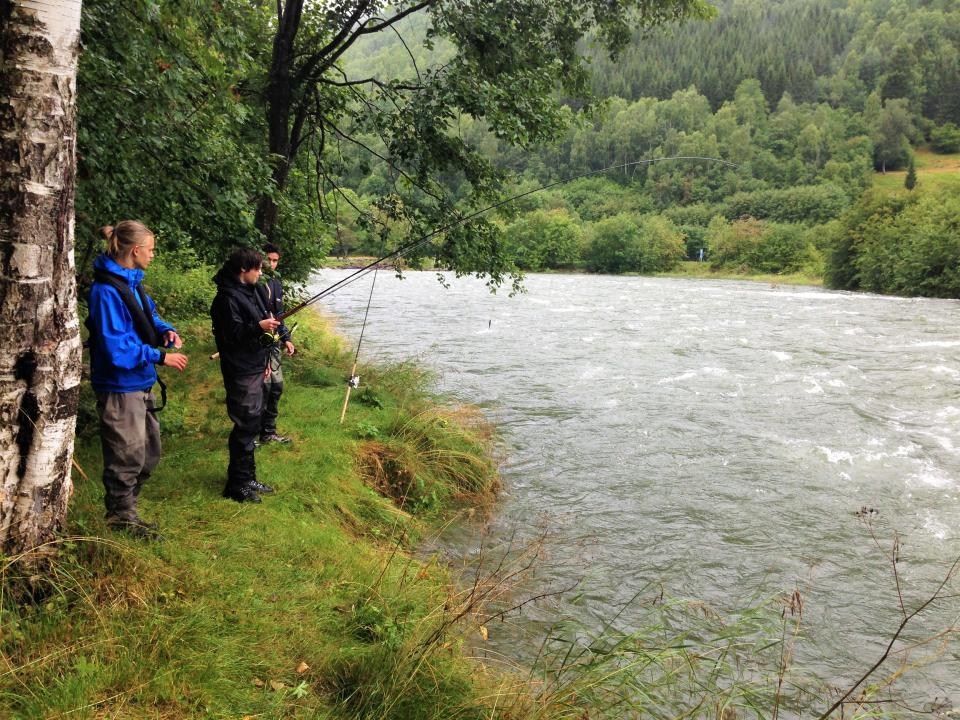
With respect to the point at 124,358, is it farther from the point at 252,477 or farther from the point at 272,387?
the point at 272,387

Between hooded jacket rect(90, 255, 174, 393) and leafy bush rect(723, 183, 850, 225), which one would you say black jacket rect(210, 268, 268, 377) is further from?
leafy bush rect(723, 183, 850, 225)

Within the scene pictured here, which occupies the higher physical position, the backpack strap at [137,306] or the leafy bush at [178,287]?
the backpack strap at [137,306]

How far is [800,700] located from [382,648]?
3.05 metres

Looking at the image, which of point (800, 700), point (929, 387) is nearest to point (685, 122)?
point (929, 387)

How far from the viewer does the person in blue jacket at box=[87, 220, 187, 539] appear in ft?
12.7

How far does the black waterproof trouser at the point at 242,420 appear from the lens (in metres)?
5.43

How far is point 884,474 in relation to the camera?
30.3 ft

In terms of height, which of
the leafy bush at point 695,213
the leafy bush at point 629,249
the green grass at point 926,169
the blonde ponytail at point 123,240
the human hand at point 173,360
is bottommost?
the human hand at point 173,360

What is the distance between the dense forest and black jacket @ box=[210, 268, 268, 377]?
1428 millimetres

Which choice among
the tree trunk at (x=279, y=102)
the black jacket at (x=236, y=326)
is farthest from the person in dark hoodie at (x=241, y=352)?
the tree trunk at (x=279, y=102)

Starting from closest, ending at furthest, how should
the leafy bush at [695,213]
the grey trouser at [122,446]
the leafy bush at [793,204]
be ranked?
1. the grey trouser at [122,446]
2. the leafy bush at [793,204]
3. the leafy bush at [695,213]

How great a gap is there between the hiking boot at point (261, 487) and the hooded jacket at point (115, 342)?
1.87 metres

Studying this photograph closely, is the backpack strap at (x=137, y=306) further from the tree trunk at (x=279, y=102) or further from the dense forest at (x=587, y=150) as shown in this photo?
the tree trunk at (x=279, y=102)

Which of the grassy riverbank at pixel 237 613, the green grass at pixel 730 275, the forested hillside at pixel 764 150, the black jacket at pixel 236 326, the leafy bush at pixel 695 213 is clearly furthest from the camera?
the leafy bush at pixel 695 213
